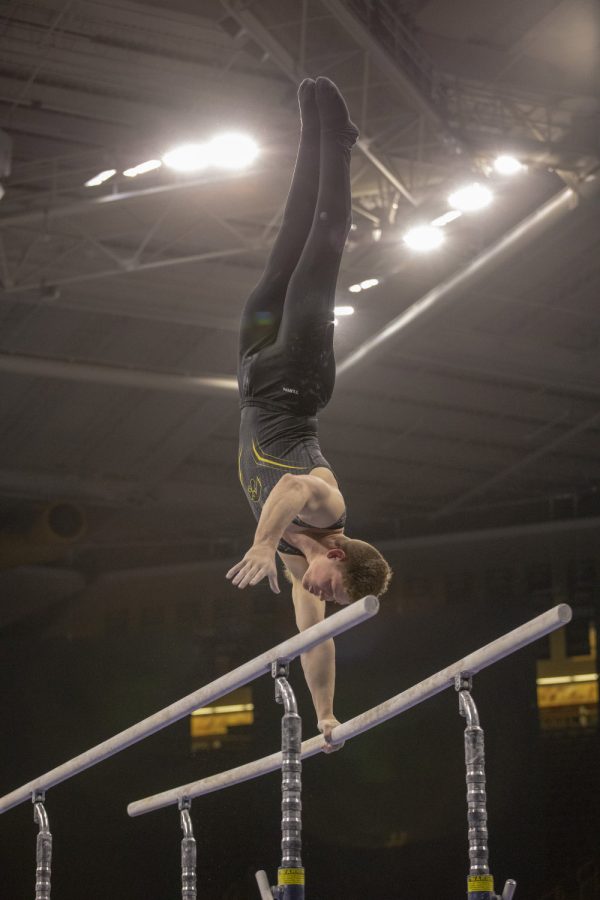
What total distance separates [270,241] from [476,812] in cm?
696

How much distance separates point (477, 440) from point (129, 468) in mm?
4736

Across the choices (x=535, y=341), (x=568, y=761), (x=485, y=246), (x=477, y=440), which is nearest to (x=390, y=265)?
(x=485, y=246)

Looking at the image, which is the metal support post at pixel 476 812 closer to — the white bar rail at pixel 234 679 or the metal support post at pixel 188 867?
the white bar rail at pixel 234 679

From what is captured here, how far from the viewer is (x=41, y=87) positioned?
27.7 ft

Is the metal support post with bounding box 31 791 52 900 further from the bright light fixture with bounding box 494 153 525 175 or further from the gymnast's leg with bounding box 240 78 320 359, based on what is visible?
the bright light fixture with bounding box 494 153 525 175

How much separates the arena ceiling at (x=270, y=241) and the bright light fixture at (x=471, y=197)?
0.11 meters

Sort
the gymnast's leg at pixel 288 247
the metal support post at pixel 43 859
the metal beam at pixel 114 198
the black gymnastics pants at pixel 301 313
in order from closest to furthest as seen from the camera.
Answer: the black gymnastics pants at pixel 301 313 → the gymnast's leg at pixel 288 247 → the metal support post at pixel 43 859 → the metal beam at pixel 114 198

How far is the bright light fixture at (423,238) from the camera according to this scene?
940 cm

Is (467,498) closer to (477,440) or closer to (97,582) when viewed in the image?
(477,440)

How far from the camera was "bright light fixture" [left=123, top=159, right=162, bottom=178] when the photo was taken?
874 centimetres

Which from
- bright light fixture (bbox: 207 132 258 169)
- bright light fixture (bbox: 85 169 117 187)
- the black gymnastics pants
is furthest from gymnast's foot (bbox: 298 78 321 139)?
bright light fixture (bbox: 85 169 117 187)

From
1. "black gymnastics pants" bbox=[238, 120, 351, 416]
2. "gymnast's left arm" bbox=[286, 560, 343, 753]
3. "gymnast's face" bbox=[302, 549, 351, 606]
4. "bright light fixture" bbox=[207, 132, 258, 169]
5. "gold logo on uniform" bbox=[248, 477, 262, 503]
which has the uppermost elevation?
"bright light fixture" bbox=[207, 132, 258, 169]

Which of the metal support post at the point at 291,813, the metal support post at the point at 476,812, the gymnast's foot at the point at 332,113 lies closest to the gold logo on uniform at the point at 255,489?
the metal support post at the point at 291,813

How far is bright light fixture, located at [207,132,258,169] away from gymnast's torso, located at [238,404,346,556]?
450cm
